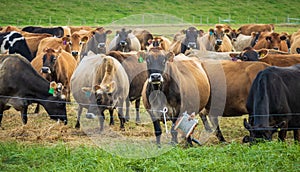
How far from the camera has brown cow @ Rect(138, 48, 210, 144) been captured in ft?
26.9

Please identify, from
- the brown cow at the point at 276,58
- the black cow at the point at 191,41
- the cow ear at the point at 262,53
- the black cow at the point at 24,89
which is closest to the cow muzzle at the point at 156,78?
the black cow at the point at 24,89

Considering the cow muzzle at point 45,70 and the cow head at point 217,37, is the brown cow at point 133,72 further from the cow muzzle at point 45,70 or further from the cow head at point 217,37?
the cow head at point 217,37

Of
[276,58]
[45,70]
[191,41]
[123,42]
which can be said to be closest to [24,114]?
[45,70]

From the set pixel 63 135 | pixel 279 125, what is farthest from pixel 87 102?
pixel 279 125

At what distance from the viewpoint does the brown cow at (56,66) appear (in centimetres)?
1116

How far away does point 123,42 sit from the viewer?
1741cm

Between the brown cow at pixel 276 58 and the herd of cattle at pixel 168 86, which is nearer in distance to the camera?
the herd of cattle at pixel 168 86

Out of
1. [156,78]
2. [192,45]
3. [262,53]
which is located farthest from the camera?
[192,45]

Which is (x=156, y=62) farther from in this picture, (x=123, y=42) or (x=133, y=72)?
(x=123, y=42)

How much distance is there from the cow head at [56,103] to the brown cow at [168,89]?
189 cm

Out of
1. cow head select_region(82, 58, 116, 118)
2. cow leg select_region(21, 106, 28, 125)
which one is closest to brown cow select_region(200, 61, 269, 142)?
cow head select_region(82, 58, 116, 118)

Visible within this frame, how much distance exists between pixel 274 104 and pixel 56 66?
5.53m

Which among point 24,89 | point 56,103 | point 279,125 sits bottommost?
point 56,103

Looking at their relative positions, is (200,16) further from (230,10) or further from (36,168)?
(36,168)
